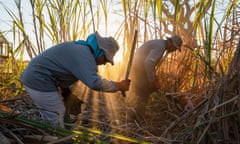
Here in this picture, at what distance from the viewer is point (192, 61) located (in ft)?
10.1

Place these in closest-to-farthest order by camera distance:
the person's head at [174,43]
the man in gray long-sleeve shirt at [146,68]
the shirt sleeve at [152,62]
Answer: the person's head at [174,43] < the man in gray long-sleeve shirt at [146,68] < the shirt sleeve at [152,62]

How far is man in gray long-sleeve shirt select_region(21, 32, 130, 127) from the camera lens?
2.23m

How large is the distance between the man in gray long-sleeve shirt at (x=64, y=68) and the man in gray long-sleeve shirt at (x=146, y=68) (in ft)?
3.19

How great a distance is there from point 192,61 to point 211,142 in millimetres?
1532

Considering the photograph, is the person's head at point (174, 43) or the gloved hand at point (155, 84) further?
the gloved hand at point (155, 84)

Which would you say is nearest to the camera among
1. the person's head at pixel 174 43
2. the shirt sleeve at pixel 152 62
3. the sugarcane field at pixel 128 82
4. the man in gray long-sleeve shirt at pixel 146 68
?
the sugarcane field at pixel 128 82

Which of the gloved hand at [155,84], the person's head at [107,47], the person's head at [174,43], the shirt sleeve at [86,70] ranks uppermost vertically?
the person's head at [174,43]

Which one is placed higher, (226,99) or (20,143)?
(226,99)

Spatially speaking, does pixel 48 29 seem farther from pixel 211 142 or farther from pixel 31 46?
pixel 211 142

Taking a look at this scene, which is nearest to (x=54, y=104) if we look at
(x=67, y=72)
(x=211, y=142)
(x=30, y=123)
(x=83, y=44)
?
(x=67, y=72)

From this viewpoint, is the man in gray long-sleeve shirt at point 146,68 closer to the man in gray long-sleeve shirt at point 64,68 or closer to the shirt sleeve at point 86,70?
the man in gray long-sleeve shirt at point 64,68

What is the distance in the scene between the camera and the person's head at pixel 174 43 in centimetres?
317

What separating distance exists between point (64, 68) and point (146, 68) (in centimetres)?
130

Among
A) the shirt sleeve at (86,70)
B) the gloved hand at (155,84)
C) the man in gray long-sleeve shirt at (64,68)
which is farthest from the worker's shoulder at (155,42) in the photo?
the shirt sleeve at (86,70)
